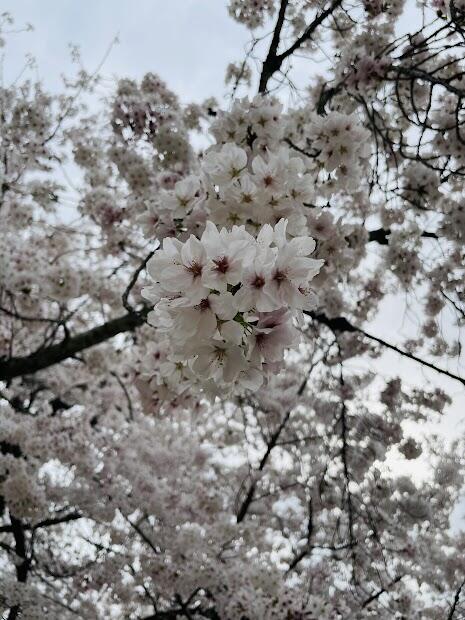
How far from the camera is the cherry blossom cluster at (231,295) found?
3.81 ft

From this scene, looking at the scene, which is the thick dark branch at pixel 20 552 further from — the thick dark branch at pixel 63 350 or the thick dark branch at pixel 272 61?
the thick dark branch at pixel 272 61

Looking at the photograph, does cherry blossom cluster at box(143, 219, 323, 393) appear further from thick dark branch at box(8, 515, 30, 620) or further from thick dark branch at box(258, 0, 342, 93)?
thick dark branch at box(8, 515, 30, 620)

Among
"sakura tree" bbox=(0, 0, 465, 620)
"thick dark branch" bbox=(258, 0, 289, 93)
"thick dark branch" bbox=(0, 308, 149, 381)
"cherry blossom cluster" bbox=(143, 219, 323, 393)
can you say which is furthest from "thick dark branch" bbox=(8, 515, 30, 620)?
"cherry blossom cluster" bbox=(143, 219, 323, 393)

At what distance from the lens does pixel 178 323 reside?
1.20 metres

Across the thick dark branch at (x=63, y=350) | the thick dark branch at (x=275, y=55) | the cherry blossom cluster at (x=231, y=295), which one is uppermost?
the thick dark branch at (x=275, y=55)

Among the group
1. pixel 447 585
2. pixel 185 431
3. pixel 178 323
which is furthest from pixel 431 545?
pixel 178 323

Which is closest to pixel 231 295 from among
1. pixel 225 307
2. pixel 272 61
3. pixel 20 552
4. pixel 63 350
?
pixel 225 307

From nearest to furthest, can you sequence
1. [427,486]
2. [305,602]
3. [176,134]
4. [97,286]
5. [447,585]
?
[176,134], [305,602], [97,286], [447,585], [427,486]

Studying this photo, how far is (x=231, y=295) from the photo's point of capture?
1.17 meters

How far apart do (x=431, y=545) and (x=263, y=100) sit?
11.9m

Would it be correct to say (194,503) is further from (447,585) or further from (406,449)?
(447,585)

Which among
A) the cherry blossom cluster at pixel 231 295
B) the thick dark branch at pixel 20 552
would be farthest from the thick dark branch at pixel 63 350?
the thick dark branch at pixel 20 552

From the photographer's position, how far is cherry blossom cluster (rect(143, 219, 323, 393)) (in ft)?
3.81

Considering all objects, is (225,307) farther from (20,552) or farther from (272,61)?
(20,552)
